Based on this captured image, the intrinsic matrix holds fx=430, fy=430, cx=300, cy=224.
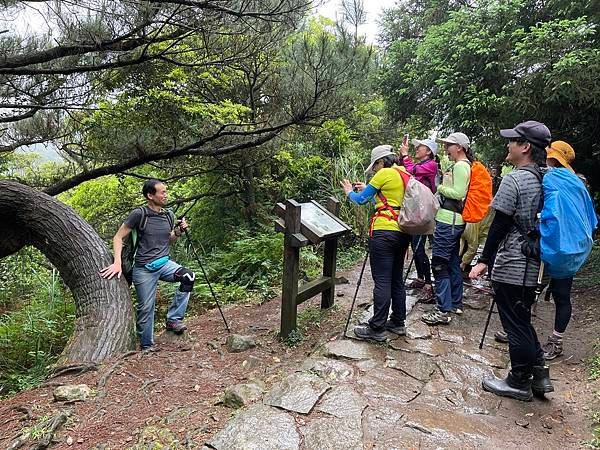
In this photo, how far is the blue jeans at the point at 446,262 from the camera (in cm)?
430

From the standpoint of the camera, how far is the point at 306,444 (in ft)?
8.13

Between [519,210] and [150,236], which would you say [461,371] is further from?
[150,236]

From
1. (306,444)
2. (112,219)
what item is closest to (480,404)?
(306,444)

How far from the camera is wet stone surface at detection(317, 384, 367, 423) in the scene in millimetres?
2809

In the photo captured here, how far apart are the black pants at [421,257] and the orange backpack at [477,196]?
949 millimetres

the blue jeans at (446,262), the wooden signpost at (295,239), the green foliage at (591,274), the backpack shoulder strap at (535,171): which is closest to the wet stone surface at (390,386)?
the wooden signpost at (295,239)

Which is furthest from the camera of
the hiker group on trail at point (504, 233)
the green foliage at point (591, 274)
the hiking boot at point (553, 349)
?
the green foliage at point (591, 274)

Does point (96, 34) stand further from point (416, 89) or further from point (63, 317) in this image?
point (416, 89)

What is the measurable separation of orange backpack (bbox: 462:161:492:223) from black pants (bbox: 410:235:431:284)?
95cm

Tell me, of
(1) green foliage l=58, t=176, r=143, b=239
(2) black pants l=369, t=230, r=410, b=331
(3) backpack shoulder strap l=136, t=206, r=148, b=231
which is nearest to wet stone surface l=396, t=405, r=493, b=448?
→ (2) black pants l=369, t=230, r=410, b=331

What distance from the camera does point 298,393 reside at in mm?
3025

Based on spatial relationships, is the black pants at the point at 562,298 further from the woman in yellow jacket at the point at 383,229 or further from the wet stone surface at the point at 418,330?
the woman in yellow jacket at the point at 383,229

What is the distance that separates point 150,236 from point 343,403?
245cm

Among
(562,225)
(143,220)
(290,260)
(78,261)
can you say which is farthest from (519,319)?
(78,261)
